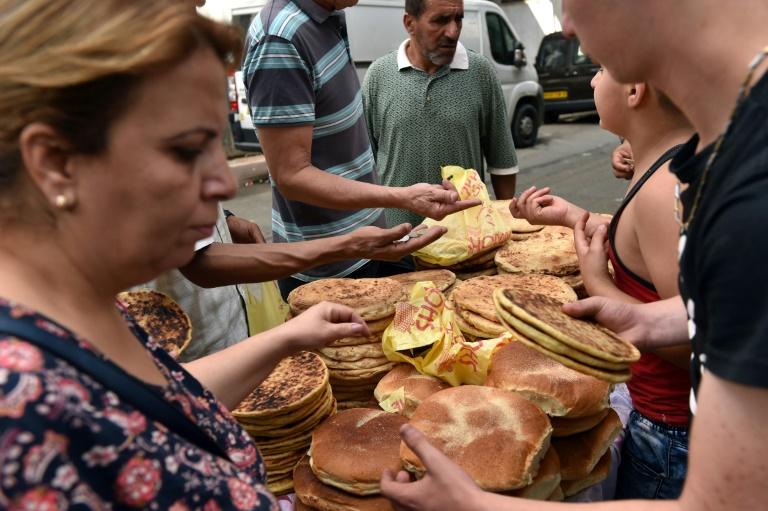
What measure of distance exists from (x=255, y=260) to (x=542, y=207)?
126 centimetres

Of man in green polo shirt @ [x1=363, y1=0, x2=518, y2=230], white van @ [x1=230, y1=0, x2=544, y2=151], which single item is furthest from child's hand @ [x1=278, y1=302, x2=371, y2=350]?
white van @ [x1=230, y1=0, x2=544, y2=151]

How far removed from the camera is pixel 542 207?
8.43 feet

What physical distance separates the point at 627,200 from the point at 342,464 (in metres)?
1.12

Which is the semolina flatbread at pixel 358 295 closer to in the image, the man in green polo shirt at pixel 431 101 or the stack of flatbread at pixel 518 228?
the stack of flatbread at pixel 518 228

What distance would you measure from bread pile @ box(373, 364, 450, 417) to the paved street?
614 centimetres

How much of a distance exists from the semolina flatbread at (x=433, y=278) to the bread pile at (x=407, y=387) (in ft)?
1.66

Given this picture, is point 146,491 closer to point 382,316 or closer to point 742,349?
point 742,349

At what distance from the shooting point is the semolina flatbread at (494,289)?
2.27 meters

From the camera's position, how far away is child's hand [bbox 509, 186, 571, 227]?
249 cm

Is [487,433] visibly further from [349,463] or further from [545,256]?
[545,256]

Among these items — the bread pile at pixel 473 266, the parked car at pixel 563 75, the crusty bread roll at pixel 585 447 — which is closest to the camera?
the crusty bread roll at pixel 585 447

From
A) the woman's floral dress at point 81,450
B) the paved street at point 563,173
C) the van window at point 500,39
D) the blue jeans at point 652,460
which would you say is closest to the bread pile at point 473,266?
the blue jeans at point 652,460

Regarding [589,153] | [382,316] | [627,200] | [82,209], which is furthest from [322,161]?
[589,153]

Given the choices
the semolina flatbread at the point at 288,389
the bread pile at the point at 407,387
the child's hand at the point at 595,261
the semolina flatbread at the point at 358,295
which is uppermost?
the child's hand at the point at 595,261
